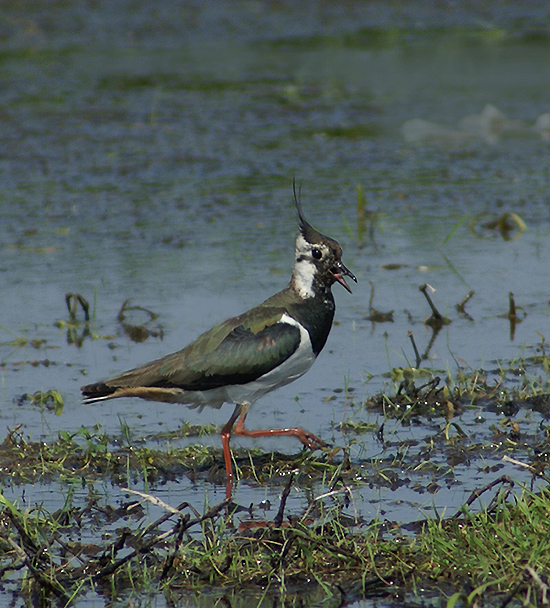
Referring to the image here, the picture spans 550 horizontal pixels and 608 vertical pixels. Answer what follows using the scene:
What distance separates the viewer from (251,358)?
18.3ft

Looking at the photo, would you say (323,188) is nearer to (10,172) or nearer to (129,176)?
(129,176)

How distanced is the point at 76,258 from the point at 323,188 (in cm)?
271

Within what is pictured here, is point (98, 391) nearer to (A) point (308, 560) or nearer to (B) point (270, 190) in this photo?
(A) point (308, 560)

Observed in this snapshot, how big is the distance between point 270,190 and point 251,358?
5799 mm

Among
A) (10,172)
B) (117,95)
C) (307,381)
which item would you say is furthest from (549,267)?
(117,95)

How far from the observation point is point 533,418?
6133 millimetres

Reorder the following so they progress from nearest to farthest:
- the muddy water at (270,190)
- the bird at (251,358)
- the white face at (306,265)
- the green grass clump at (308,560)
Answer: the green grass clump at (308,560)
the bird at (251,358)
the white face at (306,265)
the muddy water at (270,190)

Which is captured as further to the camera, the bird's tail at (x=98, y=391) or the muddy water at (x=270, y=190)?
the muddy water at (x=270, y=190)

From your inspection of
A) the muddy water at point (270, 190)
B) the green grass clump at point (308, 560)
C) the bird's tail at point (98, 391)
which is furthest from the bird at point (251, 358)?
the green grass clump at point (308, 560)

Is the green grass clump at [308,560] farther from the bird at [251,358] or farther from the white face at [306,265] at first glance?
the white face at [306,265]

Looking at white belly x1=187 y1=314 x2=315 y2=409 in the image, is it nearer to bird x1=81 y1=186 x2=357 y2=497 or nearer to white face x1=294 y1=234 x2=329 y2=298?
bird x1=81 y1=186 x2=357 y2=497

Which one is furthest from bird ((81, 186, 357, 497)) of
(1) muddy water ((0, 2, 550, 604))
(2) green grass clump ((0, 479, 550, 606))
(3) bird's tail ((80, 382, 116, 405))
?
(2) green grass clump ((0, 479, 550, 606))

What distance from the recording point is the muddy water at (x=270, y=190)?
6926 mm

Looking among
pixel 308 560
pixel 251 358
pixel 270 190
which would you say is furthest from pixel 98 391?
pixel 270 190
